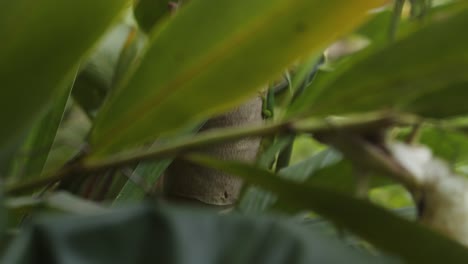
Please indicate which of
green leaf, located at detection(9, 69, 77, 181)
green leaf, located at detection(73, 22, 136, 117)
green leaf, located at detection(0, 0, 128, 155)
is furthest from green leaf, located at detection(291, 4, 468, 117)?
green leaf, located at detection(73, 22, 136, 117)

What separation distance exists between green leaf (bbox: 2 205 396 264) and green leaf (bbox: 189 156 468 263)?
1.4 inches

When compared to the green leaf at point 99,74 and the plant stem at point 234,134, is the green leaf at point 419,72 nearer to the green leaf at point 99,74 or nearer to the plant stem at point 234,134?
the plant stem at point 234,134

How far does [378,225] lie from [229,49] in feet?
0.37

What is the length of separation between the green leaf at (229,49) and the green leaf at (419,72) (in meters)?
0.03

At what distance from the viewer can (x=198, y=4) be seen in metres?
0.40

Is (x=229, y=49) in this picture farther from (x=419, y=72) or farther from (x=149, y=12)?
(x=149, y=12)

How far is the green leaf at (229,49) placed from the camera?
0.38m

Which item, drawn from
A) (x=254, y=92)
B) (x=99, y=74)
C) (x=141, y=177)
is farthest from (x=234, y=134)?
(x=99, y=74)

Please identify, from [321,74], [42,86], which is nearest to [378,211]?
[42,86]

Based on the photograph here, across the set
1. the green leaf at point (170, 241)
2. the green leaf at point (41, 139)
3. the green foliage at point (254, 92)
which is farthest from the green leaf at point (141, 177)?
the green leaf at point (170, 241)

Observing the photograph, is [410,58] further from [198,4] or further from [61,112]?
[61,112]

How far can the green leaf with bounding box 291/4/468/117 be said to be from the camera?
37 cm

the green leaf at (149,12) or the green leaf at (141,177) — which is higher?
the green leaf at (149,12)

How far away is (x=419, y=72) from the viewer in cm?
37
